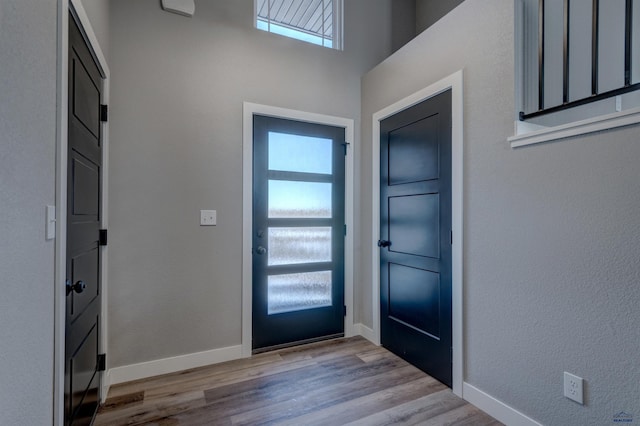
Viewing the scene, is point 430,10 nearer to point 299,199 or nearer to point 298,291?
point 299,199

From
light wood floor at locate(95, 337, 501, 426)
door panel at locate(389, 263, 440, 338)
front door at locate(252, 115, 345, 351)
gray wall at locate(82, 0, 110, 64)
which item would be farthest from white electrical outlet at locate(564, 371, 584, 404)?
gray wall at locate(82, 0, 110, 64)

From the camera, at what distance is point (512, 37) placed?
173 cm

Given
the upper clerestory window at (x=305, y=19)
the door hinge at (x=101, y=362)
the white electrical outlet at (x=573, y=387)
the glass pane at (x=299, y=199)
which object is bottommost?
the door hinge at (x=101, y=362)

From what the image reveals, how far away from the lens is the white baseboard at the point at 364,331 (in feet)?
9.48

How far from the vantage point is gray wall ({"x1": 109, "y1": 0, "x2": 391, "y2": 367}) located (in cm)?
220

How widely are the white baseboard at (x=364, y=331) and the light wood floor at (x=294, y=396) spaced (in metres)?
0.31

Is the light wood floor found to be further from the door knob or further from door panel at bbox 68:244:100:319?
the door knob

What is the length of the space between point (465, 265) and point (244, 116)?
6.72 ft

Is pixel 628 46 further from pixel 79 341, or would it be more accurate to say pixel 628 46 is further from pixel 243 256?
pixel 79 341

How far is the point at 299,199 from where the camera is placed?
281cm

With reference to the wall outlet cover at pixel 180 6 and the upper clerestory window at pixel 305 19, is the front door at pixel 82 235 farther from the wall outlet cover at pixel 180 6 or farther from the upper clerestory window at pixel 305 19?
the upper clerestory window at pixel 305 19

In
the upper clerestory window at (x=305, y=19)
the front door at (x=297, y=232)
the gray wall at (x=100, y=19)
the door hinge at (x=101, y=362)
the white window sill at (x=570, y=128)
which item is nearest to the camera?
the white window sill at (x=570, y=128)

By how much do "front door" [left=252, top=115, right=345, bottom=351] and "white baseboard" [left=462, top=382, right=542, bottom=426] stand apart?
128 centimetres

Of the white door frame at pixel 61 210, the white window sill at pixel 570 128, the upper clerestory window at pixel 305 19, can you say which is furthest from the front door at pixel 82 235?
the white window sill at pixel 570 128
